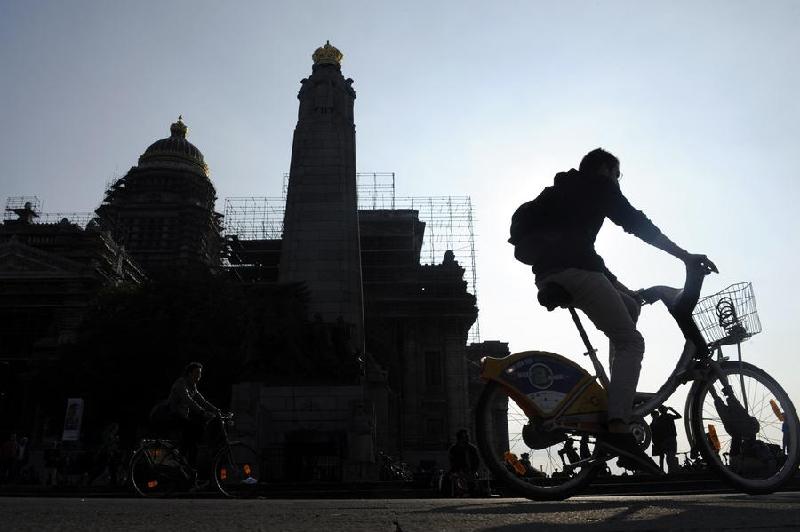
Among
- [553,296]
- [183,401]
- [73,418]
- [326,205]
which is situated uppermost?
[326,205]

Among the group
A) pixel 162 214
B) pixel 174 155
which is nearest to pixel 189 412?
pixel 162 214

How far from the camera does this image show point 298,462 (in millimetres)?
20203

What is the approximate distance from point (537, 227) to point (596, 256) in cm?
46

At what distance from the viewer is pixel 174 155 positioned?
7944 centimetres

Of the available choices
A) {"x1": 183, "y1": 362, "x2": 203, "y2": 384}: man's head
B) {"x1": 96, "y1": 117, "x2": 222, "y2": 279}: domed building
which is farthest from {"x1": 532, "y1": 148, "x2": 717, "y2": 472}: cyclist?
{"x1": 96, "y1": 117, "x2": 222, "y2": 279}: domed building

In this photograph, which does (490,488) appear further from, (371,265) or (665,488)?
(371,265)

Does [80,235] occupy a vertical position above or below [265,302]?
above

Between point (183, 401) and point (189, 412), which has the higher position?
point (183, 401)

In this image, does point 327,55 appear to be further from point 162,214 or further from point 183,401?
point 162,214

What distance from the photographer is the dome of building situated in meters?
78.9

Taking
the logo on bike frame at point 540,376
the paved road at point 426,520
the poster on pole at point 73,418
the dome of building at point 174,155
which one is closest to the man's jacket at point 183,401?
the paved road at point 426,520

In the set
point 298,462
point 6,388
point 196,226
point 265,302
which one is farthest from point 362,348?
point 196,226

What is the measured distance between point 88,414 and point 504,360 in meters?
33.1

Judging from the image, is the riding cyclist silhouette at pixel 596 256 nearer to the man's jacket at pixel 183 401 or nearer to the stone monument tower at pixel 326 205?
the man's jacket at pixel 183 401
